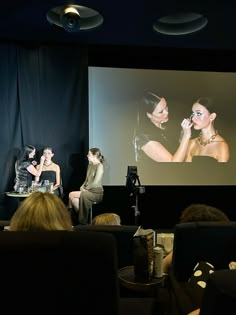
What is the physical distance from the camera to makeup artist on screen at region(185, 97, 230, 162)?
4.76 meters

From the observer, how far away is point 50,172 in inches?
166

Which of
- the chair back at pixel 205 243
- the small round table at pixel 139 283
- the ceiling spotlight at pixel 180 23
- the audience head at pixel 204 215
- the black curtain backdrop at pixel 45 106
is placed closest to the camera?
the small round table at pixel 139 283

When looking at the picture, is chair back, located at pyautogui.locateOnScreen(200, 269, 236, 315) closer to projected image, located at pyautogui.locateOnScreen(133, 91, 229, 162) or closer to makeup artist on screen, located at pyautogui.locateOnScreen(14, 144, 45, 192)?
makeup artist on screen, located at pyautogui.locateOnScreen(14, 144, 45, 192)

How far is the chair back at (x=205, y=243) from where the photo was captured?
175 cm

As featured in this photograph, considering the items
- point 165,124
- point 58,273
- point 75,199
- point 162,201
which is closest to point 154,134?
point 165,124

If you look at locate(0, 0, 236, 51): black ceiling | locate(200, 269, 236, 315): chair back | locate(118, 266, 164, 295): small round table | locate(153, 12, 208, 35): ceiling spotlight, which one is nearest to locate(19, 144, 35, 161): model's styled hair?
locate(0, 0, 236, 51): black ceiling

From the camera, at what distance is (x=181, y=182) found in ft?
15.6

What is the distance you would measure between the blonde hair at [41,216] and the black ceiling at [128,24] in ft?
8.38

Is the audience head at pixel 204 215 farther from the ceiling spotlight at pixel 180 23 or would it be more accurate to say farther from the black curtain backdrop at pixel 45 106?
the black curtain backdrop at pixel 45 106

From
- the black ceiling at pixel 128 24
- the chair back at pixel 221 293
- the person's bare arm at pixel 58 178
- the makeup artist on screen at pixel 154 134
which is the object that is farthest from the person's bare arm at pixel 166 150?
the chair back at pixel 221 293

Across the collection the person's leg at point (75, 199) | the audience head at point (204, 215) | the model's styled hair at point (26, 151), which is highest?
the model's styled hair at point (26, 151)

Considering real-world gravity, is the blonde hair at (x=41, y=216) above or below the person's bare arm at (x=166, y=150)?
below

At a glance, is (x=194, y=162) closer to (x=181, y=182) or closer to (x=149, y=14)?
(x=181, y=182)

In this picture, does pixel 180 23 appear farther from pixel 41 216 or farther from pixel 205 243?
pixel 41 216
